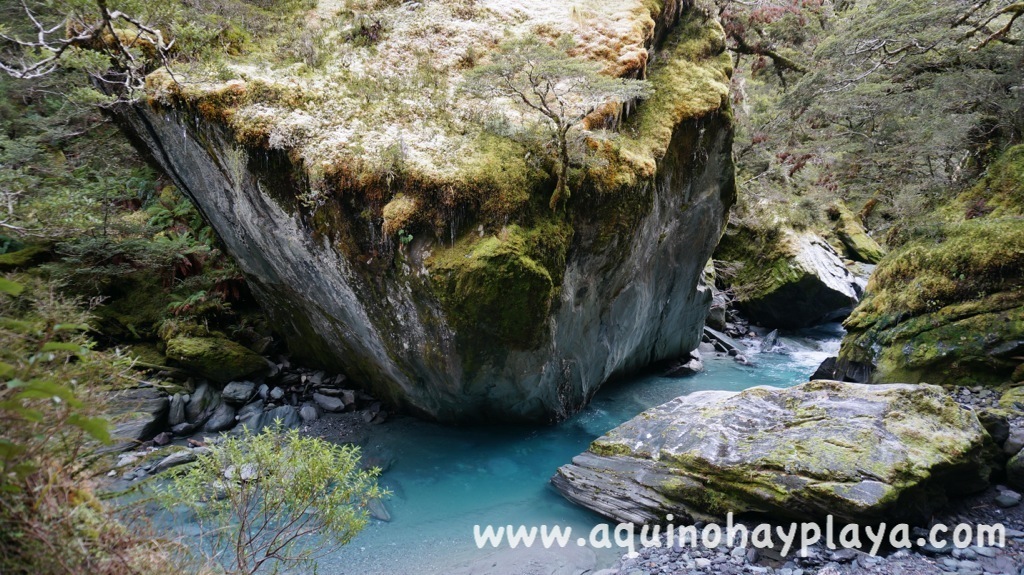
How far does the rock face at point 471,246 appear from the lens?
22.3 ft

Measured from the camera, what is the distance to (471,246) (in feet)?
22.1

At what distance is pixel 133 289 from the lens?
9680 mm

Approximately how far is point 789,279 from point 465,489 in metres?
A: 13.2

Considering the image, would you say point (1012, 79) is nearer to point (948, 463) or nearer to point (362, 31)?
point (948, 463)

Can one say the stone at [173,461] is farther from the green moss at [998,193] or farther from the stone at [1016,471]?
the green moss at [998,193]

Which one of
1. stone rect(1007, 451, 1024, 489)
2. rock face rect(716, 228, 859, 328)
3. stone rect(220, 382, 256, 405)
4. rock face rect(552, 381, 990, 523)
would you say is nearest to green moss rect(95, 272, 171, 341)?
stone rect(220, 382, 256, 405)

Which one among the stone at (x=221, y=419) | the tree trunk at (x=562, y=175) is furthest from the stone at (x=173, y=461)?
the tree trunk at (x=562, y=175)

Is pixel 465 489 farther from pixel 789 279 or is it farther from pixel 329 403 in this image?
pixel 789 279

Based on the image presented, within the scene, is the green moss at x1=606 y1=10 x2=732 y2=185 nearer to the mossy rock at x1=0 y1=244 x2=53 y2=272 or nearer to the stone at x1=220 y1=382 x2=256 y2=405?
the stone at x1=220 y1=382 x2=256 y2=405

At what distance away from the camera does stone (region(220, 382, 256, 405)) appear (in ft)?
29.5

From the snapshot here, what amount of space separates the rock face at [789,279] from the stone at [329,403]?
13692mm

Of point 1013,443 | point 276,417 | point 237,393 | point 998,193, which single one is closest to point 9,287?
point 276,417

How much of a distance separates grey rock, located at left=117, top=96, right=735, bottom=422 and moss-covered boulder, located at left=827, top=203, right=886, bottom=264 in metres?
13.4

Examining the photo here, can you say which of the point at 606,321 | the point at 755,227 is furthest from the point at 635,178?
the point at 755,227
